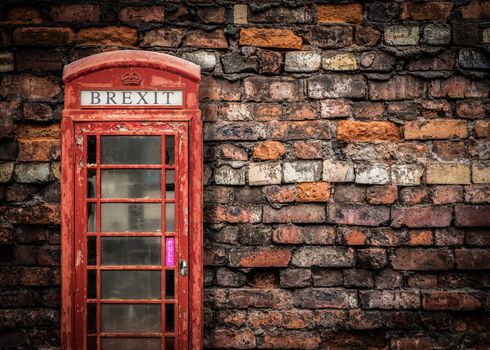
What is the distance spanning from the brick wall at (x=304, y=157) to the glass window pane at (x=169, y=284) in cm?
38

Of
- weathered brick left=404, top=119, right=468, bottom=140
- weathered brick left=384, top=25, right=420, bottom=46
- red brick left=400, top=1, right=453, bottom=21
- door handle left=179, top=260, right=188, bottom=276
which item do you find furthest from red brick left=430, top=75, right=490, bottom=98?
door handle left=179, top=260, right=188, bottom=276

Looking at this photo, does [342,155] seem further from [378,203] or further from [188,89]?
[188,89]

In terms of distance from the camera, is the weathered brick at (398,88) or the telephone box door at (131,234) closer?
the telephone box door at (131,234)

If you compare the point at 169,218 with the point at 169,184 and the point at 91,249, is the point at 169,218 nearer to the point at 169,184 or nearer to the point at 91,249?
the point at 169,184

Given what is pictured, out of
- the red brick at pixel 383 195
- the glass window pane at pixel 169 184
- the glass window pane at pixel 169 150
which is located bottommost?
the red brick at pixel 383 195

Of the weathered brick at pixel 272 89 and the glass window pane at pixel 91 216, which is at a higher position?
the weathered brick at pixel 272 89

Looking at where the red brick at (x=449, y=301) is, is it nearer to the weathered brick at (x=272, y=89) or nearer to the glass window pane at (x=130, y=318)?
the weathered brick at (x=272, y=89)

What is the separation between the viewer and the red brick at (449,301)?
2.70 m

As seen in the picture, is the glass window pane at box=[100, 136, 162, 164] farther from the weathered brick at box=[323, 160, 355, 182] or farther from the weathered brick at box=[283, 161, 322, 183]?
the weathered brick at box=[323, 160, 355, 182]

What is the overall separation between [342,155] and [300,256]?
0.70 meters

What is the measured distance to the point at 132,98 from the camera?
2.37 m

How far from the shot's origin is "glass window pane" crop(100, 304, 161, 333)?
244cm

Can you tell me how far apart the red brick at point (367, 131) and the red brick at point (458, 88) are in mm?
352

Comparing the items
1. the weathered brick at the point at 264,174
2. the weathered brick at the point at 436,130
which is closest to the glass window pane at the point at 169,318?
the weathered brick at the point at 264,174
